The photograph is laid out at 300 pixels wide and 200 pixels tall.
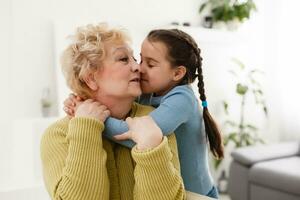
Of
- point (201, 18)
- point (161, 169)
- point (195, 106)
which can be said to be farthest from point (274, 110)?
point (161, 169)

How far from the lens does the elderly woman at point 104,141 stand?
1.08m

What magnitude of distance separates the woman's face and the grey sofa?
7.22 feet

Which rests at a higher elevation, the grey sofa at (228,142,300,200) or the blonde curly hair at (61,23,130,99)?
the blonde curly hair at (61,23,130,99)

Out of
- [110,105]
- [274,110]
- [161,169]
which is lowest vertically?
[274,110]

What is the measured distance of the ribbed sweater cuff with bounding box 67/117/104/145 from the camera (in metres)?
1.13

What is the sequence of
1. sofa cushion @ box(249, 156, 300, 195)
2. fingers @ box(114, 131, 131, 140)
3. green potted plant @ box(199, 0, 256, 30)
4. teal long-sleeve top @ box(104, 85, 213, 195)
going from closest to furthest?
fingers @ box(114, 131, 131, 140)
teal long-sleeve top @ box(104, 85, 213, 195)
sofa cushion @ box(249, 156, 300, 195)
green potted plant @ box(199, 0, 256, 30)

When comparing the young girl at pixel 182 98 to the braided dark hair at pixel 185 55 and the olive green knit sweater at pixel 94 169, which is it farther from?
the olive green knit sweater at pixel 94 169

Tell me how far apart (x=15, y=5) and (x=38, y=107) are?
2.64ft

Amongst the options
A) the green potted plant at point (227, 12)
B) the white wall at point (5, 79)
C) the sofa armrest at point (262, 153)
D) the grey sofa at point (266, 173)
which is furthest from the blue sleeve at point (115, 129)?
the green potted plant at point (227, 12)

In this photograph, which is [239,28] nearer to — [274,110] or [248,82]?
[248,82]

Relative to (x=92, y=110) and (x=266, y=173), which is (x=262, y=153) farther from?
(x=92, y=110)

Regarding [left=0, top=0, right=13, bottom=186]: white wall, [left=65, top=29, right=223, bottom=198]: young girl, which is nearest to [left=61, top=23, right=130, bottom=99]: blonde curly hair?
[left=65, top=29, right=223, bottom=198]: young girl

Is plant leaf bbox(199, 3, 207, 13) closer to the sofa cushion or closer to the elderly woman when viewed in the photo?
the sofa cushion

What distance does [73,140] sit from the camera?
1125mm
